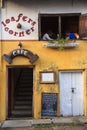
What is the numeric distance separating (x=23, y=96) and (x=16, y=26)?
4.32 metres

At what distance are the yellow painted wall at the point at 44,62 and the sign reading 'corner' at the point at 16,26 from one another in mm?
413

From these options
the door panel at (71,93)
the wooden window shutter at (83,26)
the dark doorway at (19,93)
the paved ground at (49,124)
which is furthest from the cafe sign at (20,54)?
the paved ground at (49,124)

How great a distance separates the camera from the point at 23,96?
21.3 m

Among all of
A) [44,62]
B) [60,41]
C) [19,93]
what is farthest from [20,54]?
[19,93]

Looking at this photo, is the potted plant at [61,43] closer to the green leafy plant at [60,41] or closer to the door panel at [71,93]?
the green leafy plant at [60,41]

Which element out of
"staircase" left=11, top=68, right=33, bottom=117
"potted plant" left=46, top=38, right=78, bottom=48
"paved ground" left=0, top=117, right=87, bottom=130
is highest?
"potted plant" left=46, top=38, right=78, bottom=48

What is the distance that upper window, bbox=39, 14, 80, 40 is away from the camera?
18.8m

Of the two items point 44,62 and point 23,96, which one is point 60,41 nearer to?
point 44,62

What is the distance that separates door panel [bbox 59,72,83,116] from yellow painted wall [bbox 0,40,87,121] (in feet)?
1.08

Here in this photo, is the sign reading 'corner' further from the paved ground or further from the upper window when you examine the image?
the paved ground

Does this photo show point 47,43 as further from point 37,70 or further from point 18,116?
point 18,116

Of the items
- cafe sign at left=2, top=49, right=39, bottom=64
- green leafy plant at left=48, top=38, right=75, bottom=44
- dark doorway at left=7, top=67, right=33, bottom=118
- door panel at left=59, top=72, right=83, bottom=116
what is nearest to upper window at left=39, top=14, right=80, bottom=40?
green leafy plant at left=48, top=38, right=75, bottom=44

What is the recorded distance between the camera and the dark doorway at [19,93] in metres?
19.7

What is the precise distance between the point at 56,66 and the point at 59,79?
0.64 m
